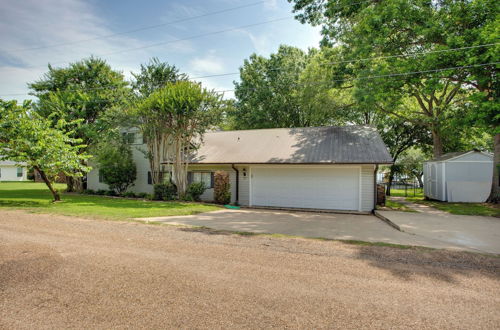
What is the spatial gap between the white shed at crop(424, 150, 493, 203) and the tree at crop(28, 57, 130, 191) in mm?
21106

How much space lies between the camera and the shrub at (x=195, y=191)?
634 inches

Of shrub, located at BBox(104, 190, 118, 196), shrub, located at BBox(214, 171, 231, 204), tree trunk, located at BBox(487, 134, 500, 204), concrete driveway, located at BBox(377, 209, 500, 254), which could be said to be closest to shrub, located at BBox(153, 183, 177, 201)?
shrub, located at BBox(214, 171, 231, 204)

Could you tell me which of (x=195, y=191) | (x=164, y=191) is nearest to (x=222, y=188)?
(x=195, y=191)

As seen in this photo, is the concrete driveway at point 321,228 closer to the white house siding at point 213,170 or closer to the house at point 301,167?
the house at point 301,167

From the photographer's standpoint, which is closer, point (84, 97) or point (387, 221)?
point (387, 221)

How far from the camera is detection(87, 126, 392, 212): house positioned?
531 inches

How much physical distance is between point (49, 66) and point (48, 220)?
19150mm

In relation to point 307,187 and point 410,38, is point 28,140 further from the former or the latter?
point 410,38

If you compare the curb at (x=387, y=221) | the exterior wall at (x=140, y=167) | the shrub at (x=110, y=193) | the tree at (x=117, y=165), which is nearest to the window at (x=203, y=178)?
the exterior wall at (x=140, y=167)

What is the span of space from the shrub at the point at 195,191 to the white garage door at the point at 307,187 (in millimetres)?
3061

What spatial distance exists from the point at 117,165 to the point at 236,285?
17.0m

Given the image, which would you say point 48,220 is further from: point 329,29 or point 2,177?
point 2,177

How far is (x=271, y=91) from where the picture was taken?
91.1 ft

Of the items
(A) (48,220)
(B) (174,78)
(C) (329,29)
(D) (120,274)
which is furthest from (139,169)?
(D) (120,274)
